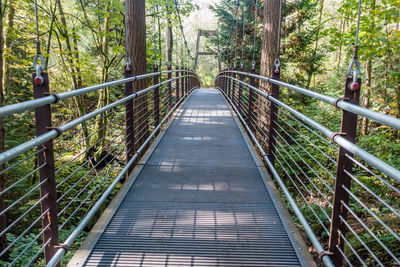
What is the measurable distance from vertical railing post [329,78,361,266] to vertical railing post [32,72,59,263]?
1.54 m

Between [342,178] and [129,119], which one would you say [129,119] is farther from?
[342,178]

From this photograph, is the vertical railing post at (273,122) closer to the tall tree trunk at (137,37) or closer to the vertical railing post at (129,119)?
the vertical railing post at (129,119)

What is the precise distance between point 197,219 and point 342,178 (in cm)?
117

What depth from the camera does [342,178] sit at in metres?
1.66

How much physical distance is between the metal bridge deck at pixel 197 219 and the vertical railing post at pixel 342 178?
32 centimetres

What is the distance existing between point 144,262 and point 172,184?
1.22 metres

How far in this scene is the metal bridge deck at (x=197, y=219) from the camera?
198 centimetres

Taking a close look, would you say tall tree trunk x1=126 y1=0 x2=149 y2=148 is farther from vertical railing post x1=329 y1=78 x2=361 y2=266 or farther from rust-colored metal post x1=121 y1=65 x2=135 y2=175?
vertical railing post x1=329 y1=78 x2=361 y2=266

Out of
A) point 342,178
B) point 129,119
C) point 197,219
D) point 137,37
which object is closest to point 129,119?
point 129,119

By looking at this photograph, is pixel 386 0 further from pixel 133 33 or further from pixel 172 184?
pixel 172 184

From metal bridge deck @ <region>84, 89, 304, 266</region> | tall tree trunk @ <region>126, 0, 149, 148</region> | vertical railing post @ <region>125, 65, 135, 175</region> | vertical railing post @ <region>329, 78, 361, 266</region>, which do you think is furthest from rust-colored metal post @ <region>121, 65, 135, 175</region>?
vertical railing post @ <region>329, 78, 361, 266</region>

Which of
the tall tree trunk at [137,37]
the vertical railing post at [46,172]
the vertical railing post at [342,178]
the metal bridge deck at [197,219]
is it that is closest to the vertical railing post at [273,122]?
the metal bridge deck at [197,219]

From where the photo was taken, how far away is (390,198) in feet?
15.1

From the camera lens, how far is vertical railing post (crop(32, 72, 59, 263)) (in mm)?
1684
